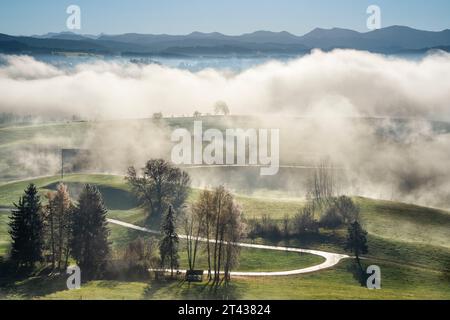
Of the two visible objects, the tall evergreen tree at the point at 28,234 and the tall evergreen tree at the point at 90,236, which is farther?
the tall evergreen tree at the point at 90,236

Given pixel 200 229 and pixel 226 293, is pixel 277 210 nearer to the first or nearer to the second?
pixel 200 229

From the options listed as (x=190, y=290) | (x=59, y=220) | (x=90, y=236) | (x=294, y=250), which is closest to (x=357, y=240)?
(x=294, y=250)

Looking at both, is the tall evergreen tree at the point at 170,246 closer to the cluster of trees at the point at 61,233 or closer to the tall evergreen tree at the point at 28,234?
the cluster of trees at the point at 61,233

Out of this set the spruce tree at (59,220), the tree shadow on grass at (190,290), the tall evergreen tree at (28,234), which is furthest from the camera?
the spruce tree at (59,220)

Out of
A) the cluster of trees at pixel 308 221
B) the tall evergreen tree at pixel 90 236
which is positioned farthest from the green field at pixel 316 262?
the tall evergreen tree at pixel 90 236

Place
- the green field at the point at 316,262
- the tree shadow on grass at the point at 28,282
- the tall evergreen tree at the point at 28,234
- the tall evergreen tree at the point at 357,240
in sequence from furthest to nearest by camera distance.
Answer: the tall evergreen tree at the point at 357,240
the tall evergreen tree at the point at 28,234
the green field at the point at 316,262
the tree shadow on grass at the point at 28,282

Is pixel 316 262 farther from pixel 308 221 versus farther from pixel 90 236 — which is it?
pixel 90 236
